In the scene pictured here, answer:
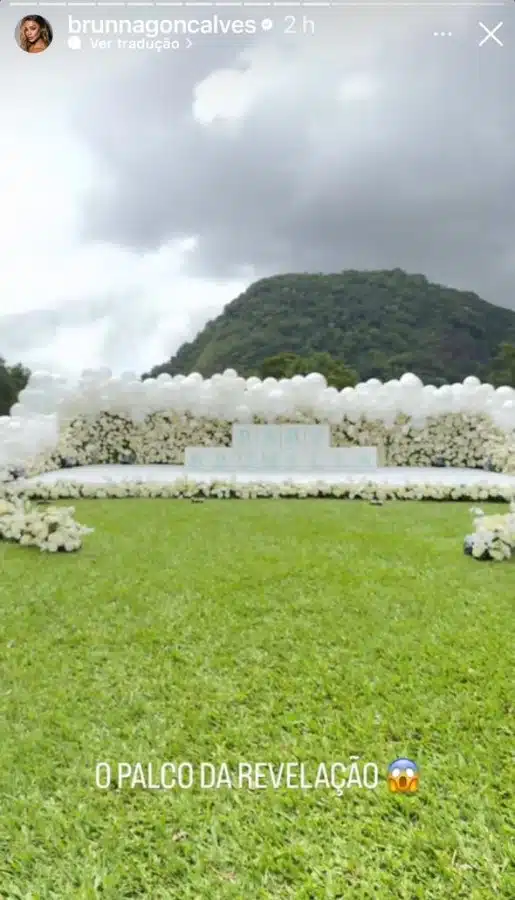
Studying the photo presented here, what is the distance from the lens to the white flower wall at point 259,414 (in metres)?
6.01

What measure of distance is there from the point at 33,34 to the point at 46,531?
74.5 inches

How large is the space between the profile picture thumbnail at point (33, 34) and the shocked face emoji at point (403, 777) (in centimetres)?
158

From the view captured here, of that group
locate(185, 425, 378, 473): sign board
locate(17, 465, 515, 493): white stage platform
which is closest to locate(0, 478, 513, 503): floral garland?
locate(17, 465, 515, 493): white stage platform

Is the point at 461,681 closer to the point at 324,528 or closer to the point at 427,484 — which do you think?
the point at 324,528

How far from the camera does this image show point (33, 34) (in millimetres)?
1198

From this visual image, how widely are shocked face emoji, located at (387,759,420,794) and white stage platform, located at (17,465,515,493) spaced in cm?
337

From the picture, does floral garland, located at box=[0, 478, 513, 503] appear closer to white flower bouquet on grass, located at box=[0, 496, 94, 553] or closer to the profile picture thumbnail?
white flower bouquet on grass, located at box=[0, 496, 94, 553]

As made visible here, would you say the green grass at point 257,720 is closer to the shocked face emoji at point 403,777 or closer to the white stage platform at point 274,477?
the shocked face emoji at point 403,777

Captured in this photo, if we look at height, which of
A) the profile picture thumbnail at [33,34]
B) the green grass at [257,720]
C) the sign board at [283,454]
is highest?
the profile picture thumbnail at [33,34]

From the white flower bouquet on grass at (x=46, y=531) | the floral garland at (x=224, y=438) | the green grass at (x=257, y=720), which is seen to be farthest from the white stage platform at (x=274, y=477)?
the green grass at (x=257, y=720)

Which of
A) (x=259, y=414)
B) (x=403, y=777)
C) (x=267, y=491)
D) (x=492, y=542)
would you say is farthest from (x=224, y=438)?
(x=403, y=777)

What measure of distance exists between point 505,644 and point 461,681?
263 millimetres

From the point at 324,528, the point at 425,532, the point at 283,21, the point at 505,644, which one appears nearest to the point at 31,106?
the point at 283,21

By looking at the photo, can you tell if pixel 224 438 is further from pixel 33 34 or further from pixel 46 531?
pixel 33 34
